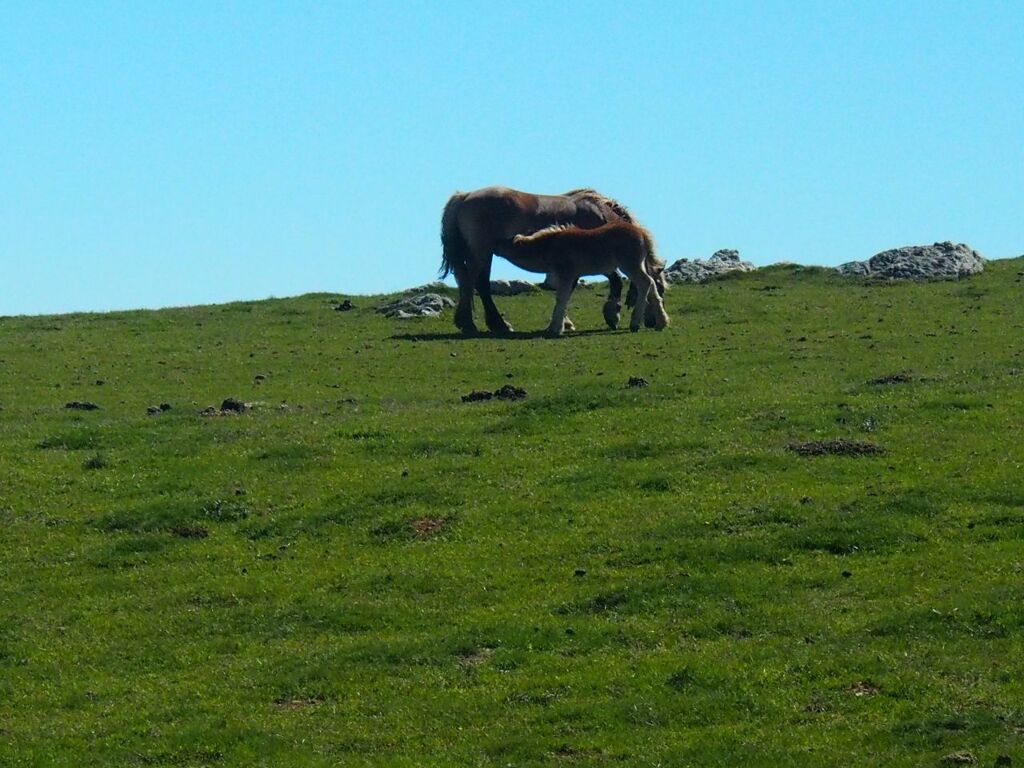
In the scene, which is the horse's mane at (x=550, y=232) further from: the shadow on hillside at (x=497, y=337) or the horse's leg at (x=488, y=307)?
the shadow on hillside at (x=497, y=337)

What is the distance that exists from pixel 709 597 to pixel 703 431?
6151 mm

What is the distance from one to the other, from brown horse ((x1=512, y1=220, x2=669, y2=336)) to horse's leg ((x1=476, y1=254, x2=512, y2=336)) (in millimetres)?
1220

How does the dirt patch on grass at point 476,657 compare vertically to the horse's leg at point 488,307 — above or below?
below

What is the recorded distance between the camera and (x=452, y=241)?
114 feet

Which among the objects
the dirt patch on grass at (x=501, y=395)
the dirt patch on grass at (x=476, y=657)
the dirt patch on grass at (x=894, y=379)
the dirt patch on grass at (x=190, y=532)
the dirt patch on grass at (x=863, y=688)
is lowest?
the dirt patch on grass at (x=476, y=657)

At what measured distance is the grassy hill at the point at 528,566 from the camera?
1256 cm

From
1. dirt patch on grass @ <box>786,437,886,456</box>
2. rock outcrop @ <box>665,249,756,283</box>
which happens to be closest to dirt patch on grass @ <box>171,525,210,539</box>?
dirt patch on grass @ <box>786,437,886,456</box>

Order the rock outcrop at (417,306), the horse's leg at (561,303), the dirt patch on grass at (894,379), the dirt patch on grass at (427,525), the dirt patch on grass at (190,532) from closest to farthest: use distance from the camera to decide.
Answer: the dirt patch on grass at (427,525) → the dirt patch on grass at (190,532) → the dirt patch on grass at (894,379) → the horse's leg at (561,303) → the rock outcrop at (417,306)

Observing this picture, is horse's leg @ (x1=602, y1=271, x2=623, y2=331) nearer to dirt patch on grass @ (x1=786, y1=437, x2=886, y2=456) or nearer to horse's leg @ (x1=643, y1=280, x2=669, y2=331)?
horse's leg @ (x1=643, y1=280, x2=669, y2=331)

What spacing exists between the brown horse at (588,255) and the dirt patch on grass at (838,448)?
511 inches

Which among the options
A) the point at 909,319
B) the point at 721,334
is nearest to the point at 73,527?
the point at 721,334

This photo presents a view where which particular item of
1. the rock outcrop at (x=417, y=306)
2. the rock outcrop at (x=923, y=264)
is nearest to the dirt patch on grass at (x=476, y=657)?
the rock outcrop at (x=417, y=306)

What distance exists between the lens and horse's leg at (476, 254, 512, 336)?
33875 millimetres

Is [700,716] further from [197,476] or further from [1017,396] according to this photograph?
[1017,396]
